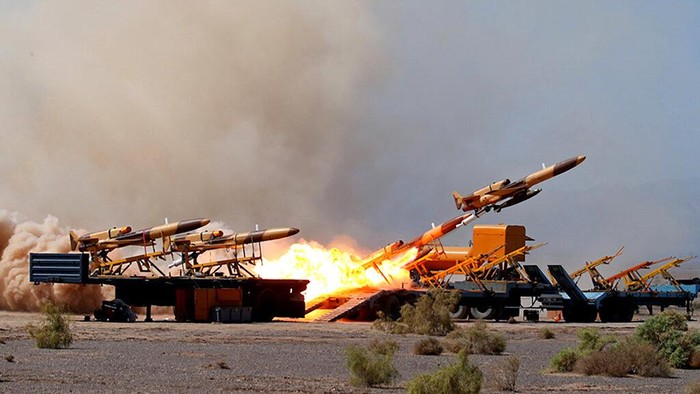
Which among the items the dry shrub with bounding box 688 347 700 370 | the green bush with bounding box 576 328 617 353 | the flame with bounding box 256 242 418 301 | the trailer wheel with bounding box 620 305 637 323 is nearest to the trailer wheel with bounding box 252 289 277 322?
the flame with bounding box 256 242 418 301

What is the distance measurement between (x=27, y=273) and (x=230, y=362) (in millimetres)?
33767

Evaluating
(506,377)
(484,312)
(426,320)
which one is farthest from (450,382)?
(484,312)

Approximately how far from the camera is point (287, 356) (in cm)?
3319

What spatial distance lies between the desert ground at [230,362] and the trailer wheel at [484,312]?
9.00 meters

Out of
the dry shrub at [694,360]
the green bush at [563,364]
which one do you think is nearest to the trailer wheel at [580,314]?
the dry shrub at [694,360]

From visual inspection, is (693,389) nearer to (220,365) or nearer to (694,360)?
(694,360)

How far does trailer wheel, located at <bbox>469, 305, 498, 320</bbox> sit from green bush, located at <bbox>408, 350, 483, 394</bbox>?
34417 mm

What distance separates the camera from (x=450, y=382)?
69.8ft

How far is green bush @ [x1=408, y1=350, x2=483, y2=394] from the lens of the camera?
69.3 feet

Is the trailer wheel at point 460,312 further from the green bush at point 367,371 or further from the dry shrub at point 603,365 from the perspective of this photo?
the green bush at point 367,371

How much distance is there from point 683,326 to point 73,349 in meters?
21.1

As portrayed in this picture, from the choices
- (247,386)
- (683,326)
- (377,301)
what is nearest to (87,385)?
(247,386)

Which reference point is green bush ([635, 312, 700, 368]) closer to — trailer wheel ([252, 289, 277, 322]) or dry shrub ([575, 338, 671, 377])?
dry shrub ([575, 338, 671, 377])

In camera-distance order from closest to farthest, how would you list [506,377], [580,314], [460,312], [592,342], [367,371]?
[367,371], [506,377], [592,342], [460,312], [580,314]
